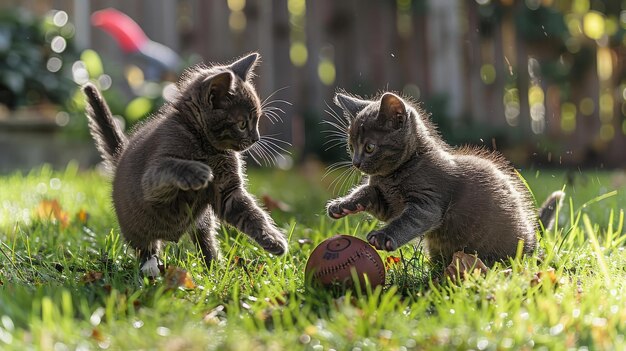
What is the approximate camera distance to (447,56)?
25.2 ft

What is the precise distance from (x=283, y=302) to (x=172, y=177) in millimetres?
590

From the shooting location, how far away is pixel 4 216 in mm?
3943

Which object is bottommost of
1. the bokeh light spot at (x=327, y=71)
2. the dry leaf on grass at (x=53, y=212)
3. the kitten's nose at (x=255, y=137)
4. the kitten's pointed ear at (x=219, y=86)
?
the dry leaf on grass at (x=53, y=212)

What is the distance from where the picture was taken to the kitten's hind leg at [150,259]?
9.16ft

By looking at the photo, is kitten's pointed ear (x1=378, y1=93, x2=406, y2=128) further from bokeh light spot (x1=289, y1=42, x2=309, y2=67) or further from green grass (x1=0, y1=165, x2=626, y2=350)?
bokeh light spot (x1=289, y1=42, x2=309, y2=67)

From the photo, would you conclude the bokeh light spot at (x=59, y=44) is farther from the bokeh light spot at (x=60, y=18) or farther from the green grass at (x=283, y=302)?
the green grass at (x=283, y=302)

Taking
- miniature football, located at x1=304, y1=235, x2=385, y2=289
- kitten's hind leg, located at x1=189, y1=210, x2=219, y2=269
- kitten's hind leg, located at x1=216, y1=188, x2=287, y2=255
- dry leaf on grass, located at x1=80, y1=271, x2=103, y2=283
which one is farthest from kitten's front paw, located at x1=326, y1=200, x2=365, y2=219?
dry leaf on grass, located at x1=80, y1=271, x2=103, y2=283

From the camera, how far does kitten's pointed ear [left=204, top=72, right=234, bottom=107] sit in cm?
285

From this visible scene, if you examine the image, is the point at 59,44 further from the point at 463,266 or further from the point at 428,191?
the point at 463,266

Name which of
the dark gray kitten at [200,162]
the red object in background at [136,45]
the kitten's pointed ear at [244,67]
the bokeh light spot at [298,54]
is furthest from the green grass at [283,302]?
→ the bokeh light spot at [298,54]

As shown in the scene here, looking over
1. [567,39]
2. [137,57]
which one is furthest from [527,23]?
[137,57]

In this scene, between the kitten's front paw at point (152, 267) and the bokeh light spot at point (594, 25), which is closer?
the kitten's front paw at point (152, 267)

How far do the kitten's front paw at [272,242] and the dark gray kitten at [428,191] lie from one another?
283mm

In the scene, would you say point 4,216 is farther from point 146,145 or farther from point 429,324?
point 429,324
